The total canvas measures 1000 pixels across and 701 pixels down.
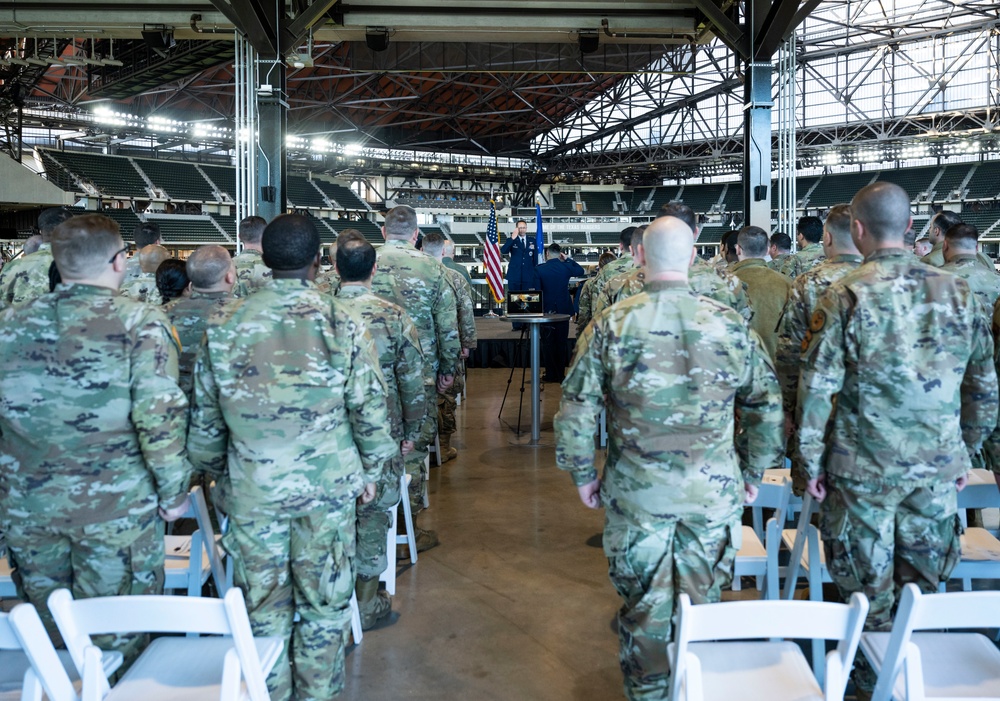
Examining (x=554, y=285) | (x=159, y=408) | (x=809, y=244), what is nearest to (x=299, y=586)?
(x=159, y=408)

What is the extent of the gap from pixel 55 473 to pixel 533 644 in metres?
2.09

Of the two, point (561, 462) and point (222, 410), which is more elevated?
point (222, 410)

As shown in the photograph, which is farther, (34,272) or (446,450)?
(446,450)

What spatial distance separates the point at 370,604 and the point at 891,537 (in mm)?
2297

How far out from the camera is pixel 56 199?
2136 cm

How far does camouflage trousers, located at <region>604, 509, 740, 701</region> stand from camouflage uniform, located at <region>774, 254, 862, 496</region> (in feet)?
2.28

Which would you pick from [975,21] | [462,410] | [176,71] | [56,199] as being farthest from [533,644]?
[975,21]

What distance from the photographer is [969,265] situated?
15.7ft

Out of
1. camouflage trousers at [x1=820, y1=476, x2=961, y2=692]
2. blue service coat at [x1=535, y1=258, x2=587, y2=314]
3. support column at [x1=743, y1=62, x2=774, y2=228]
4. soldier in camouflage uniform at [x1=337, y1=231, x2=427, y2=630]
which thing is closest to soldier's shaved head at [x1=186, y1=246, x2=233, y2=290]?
soldier in camouflage uniform at [x1=337, y1=231, x2=427, y2=630]

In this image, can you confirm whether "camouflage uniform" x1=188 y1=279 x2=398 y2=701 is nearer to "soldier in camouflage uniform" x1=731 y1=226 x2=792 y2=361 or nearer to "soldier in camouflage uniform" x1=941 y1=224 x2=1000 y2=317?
"soldier in camouflage uniform" x1=731 y1=226 x2=792 y2=361

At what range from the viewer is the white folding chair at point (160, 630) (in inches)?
71.3

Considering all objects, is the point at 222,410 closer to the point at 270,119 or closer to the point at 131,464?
the point at 131,464

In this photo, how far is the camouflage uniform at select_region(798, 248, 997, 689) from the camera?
2.66 meters

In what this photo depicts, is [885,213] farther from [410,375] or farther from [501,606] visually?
[501,606]
